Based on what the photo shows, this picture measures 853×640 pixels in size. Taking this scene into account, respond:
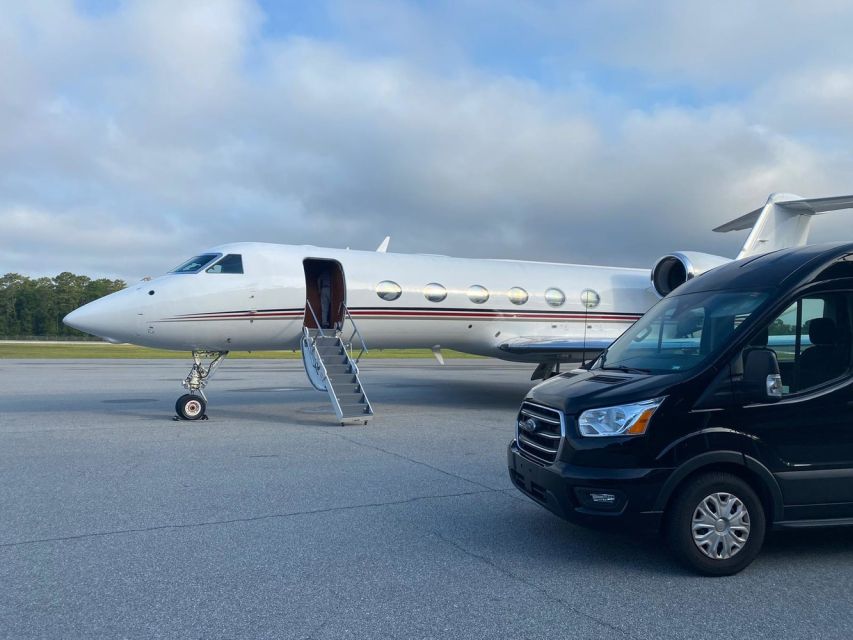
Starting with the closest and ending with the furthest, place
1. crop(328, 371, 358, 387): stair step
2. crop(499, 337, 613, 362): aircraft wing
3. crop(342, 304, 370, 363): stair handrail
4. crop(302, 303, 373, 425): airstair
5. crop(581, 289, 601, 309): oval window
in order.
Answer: crop(302, 303, 373, 425): airstair → crop(328, 371, 358, 387): stair step → crop(342, 304, 370, 363): stair handrail → crop(499, 337, 613, 362): aircraft wing → crop(581, 289, 601, 309): oval window

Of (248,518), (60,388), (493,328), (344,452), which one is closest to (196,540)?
(248,518)

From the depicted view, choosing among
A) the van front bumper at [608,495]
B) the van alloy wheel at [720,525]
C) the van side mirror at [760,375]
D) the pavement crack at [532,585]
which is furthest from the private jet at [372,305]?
the van alloy wheel at [720,525]

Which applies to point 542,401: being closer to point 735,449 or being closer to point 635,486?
point 635,486

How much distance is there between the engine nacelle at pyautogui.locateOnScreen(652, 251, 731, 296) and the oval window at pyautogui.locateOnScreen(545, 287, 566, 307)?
93.1 inches

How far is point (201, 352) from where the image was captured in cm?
1353

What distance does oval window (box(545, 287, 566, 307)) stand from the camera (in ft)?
55.2

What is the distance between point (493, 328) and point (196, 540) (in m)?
11.1

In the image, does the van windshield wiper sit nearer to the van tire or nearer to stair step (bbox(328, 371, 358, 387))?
the van tire

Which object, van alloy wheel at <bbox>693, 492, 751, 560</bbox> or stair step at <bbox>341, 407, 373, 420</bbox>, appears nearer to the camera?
van alloy wheel at <bbox>693, 492, 751, 560</bbox>

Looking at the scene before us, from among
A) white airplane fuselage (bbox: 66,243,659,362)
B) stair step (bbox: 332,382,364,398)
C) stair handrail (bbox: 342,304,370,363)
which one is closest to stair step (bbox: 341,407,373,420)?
stair step (bbox: 332,382,364,398)

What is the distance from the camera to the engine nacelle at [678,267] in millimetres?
15960

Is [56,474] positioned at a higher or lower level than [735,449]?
lower

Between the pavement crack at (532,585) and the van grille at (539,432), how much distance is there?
0.88 metres

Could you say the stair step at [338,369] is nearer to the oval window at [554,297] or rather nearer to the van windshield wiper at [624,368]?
the oval window at [554,297]
